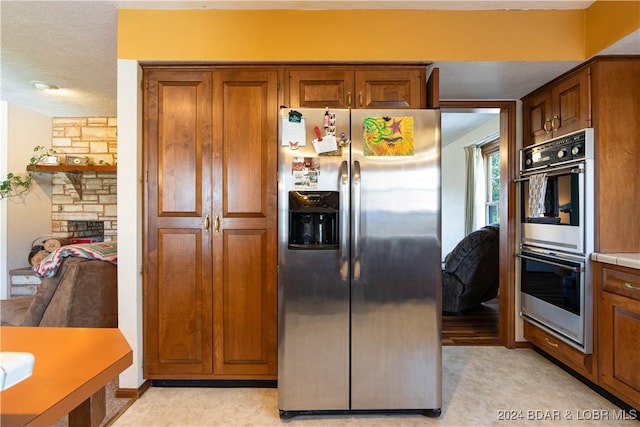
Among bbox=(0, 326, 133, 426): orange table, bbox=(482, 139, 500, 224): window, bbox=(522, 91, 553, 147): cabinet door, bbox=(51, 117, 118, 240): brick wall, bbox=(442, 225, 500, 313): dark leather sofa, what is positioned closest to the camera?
bbox=(0, 326, 133, 426): orange table

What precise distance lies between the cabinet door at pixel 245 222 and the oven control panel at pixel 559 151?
1.92 meters

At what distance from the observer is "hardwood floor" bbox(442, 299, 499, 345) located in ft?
10.1

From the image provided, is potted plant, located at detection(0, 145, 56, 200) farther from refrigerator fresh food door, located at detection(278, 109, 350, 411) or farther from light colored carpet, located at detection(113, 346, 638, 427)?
refrigerator fresh food door, located at detection(278, 109, 350, 411)

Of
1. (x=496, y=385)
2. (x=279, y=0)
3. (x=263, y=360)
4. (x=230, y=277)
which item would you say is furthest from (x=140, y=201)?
(x=496, y=385)

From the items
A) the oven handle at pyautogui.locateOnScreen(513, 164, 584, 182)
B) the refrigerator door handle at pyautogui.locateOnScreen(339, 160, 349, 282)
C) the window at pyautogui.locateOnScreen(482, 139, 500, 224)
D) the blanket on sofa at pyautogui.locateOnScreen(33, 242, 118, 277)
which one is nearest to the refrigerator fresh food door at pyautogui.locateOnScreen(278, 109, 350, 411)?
the refrigerator door handle at pyautogui.locateOnScreen(339, 160, 349, 282)

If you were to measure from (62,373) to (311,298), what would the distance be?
1.28m

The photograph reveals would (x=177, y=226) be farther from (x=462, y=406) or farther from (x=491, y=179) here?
(x=491, y=179)

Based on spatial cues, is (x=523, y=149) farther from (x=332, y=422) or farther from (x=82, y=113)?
(x=82, y=113)

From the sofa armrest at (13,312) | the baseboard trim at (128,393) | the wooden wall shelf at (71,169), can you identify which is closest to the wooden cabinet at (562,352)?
the baseboard trim at (128,393)

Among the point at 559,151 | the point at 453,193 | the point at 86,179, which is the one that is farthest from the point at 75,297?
the point at 453,193

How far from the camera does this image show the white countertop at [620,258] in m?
1.81

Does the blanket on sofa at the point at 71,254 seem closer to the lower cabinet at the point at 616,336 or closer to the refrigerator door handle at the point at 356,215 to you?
the refrigerator door handle at the point at 356,215

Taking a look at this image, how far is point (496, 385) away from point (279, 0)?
2832mm

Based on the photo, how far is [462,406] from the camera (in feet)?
6.71
